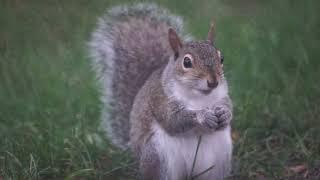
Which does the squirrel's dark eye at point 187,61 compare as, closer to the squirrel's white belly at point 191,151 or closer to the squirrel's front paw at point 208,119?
the squirrel's front paw at point 208,119

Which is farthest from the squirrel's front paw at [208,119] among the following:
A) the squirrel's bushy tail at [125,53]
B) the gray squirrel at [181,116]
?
the squirrel's bushy tail at [125,53]

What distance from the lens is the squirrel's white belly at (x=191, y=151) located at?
9.71 feet

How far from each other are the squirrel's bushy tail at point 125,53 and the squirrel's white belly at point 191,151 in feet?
1.88

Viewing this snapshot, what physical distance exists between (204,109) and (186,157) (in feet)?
0.73

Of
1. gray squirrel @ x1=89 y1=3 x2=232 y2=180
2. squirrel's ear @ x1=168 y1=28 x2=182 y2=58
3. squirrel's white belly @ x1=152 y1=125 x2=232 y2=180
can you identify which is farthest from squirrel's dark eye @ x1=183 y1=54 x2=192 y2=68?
squirrel's white belly @ x1=152 y1=125 x2=232 y2=180

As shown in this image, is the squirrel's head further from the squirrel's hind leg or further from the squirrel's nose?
the squirrel's hind leg

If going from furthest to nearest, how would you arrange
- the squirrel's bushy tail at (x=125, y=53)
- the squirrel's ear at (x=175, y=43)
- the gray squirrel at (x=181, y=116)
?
1. the squirrel's bushy tail at (x=125, y=53)
2. the squirrel's ear at (x=175, y=43)
3. the gray squirrel at (x=181, y=116)

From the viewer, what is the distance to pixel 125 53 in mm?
3740

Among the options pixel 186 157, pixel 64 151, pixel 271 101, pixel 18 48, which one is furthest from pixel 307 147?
pixel 18 48

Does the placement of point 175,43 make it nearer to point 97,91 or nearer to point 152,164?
point 152,164

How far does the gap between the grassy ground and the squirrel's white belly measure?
35 centimetres

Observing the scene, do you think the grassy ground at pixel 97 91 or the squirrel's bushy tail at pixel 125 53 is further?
the squirrel's bushy tail at pixel 125 53

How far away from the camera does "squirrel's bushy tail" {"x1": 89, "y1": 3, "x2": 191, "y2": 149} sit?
11.9ft

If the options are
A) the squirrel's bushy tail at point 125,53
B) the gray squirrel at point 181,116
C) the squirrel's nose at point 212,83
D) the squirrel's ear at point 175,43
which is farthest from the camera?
the squirrel's bushy tail at point 125,53
